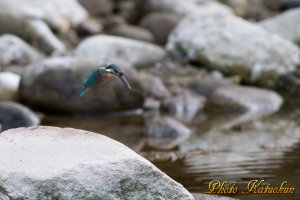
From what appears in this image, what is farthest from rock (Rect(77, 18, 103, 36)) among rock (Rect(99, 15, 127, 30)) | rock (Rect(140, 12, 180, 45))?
rock (Rect(140, 12, 180, 45))

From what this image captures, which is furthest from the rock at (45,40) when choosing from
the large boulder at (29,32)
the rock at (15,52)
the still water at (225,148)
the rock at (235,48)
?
the still water at (225,148)

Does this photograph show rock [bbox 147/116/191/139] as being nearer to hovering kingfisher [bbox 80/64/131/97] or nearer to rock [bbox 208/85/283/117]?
rock [bbox 208/85/283/117]

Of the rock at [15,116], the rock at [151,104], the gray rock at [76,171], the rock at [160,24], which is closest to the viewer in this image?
the gray rock at [76,171]

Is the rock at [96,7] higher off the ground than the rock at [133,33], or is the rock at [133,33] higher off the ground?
the rock at [133,33]

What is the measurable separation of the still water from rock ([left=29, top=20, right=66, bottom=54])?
3667mm

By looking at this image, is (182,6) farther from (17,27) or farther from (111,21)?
(17,27)

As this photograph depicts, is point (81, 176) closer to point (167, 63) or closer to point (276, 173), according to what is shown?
point (276, 173)

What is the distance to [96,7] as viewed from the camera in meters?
19.2

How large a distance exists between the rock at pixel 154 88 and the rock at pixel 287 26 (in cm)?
414

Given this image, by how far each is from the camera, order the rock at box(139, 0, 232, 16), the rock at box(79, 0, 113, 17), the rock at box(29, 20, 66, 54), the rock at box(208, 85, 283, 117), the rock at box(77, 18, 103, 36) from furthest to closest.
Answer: the rock at box(79, 0, 113, 17) → the rock at box(139, 0, 232, 16) → the rock at box(77, 18, 103, 36) → the rock at box(29, 20, 66, 54) → the rock at box(208, 85, 283, 117)

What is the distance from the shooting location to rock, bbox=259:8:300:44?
15.5m

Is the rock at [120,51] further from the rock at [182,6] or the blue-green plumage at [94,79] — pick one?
the blue-green plumage at [94,79]

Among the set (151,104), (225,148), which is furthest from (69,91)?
(225,148)

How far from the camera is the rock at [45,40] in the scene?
14477mm
